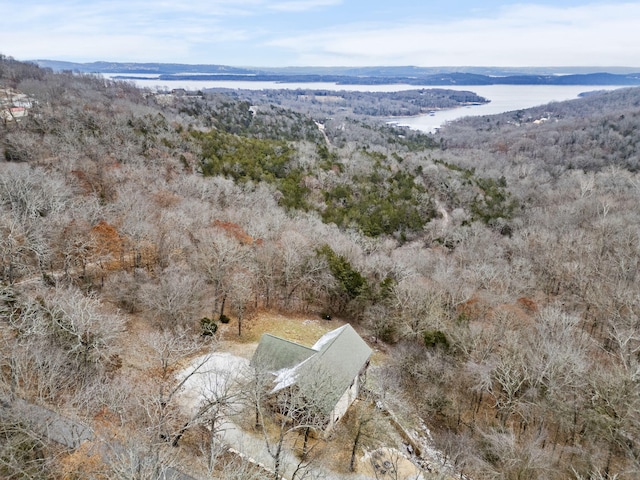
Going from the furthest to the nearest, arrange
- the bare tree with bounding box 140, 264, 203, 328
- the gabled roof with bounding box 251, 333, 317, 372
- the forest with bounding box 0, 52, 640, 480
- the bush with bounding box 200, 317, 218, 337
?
the bush with bounding box 200, 317, 218, 337, the bare tree with bounding box 140, 264, 203, 328, the gabled roof with bounding box 251, 333, 317, 372, the forest with bounding box 0, 52, 640, 480

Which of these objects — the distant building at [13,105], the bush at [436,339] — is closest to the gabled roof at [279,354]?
the bush at [436,339]

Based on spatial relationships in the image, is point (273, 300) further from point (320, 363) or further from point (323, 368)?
point (323, 368)

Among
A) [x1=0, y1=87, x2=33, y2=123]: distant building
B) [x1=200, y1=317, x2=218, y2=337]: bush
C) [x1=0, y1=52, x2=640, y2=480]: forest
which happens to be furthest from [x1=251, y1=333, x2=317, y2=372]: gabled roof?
[x1=0, y1=87, x2=33, y2=123]: distant building

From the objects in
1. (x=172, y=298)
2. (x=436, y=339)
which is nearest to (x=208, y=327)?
(x=172, y=298)

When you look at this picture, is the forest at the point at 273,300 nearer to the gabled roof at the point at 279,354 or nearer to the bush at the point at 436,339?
the bush at the point at 436,339

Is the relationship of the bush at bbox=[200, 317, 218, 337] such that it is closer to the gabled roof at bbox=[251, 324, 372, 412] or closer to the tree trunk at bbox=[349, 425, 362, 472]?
the gabled roof at bbox=[251, 324, 372, 412]

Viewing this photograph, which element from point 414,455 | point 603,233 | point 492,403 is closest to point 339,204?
point 603,233
